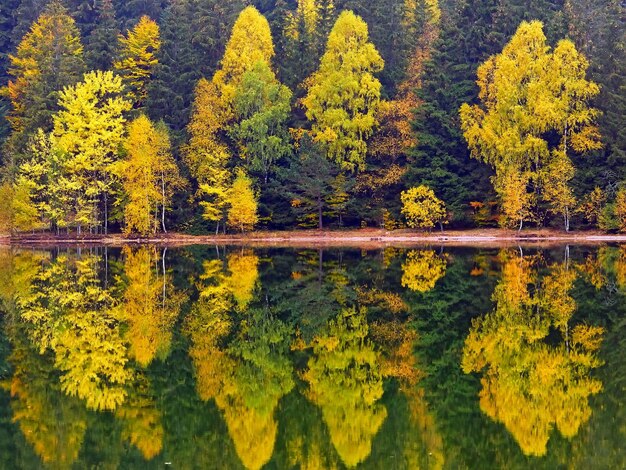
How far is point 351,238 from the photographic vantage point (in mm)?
61906

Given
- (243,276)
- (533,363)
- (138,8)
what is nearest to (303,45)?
(243,276)

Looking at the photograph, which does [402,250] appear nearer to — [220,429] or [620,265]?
[620,265]

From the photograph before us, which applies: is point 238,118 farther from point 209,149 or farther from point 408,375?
point 408,375

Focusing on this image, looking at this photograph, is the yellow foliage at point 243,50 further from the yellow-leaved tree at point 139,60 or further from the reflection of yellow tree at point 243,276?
the reflection of yellow tree at point 243,276

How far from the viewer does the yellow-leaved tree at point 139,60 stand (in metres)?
73.7

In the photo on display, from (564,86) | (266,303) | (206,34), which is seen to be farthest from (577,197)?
(266,303)

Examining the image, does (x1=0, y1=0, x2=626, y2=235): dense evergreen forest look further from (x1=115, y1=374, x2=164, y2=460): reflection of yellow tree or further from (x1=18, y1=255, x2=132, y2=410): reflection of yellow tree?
(x1=115, y1=374, x2=164, y2=460): reflection of yellow tree

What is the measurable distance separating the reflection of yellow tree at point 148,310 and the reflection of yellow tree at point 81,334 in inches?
15.9

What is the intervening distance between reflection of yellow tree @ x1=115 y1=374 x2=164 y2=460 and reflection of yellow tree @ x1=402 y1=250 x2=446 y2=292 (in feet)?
50.7

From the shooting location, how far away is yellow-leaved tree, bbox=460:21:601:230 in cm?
5825

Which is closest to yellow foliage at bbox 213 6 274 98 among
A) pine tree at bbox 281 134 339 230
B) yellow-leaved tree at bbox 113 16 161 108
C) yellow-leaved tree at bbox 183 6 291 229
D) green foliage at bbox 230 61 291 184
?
yellow-leaved tree at bbox 183 6 291 229

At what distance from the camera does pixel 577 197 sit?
5866cm

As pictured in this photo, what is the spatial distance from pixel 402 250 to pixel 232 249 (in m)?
10.4

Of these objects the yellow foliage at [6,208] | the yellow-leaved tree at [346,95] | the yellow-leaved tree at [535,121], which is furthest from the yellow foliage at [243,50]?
the yellow-leaved tree at [535,121]
